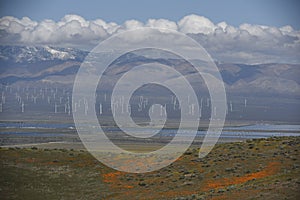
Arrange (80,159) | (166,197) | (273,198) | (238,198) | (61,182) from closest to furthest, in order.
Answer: (273,198), (238,198), (166,197), (61,182), (80,159)

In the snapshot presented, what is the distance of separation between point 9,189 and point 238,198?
810 inches

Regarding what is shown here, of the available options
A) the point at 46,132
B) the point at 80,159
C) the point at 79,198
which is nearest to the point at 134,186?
the point at 79,198

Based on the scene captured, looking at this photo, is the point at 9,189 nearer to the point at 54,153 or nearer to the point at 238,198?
the point at 54,153

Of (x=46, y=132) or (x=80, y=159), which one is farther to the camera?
(x=46, y=132)

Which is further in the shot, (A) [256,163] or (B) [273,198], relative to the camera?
(A) [256,163]

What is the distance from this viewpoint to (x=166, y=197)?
40.5m

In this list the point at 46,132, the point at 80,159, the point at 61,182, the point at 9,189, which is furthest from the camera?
the point at 46,132

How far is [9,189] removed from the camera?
4441cm

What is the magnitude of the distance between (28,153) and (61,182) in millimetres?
12653

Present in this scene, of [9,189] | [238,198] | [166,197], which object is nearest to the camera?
[238,198]

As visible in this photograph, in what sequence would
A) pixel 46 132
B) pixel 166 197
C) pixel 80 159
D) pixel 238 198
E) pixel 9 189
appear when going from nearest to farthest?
pixel 238 198 → pixel 166 197 → pixel 9 189 → pixel 80 159 → pixel 46 132

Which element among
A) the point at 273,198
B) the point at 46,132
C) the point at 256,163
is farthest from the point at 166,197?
the point at 46,132

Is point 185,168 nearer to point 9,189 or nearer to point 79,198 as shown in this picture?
point 79,198

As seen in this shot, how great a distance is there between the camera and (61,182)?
48781 millimetres
